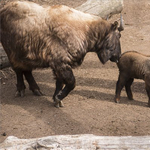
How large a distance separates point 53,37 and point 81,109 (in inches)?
58.2

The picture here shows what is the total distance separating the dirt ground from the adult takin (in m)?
0.51

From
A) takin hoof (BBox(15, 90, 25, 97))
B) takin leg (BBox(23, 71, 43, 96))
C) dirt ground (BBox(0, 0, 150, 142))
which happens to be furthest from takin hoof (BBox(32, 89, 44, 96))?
takin hoof (BBox(15, 90, 25, 97))

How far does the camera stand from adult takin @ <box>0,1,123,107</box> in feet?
21.0

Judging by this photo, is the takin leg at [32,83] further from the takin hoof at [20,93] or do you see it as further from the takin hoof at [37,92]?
the takin hoof at [20,93]

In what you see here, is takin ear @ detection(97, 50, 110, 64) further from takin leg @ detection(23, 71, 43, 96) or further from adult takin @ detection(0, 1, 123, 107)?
takin leg @ detection(23, 71, 43, 96)

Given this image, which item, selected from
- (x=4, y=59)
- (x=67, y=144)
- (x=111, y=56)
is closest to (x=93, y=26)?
(x=111, y=56)

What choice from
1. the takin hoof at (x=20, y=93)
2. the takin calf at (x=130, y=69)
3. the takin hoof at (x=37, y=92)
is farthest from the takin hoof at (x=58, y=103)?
the takin calf at (x=130, y=69)

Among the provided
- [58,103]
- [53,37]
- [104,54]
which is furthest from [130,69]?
[53,37]

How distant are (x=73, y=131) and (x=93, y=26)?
212 centimetres

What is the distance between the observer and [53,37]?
6.45 meters

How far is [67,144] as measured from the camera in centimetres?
405

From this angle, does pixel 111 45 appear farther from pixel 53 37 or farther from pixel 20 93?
pixel 20 93

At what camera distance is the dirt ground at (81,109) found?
19.2 ft

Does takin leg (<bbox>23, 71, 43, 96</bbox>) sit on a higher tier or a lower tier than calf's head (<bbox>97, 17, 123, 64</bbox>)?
lower
